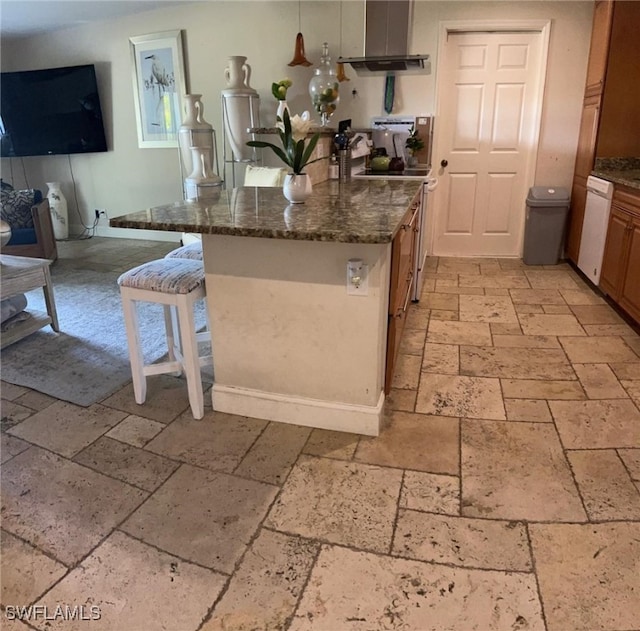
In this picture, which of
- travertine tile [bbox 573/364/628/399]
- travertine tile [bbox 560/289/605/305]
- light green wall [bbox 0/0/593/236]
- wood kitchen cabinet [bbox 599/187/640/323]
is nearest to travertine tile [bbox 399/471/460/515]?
travertine tile [bbox 573/364/628/399]

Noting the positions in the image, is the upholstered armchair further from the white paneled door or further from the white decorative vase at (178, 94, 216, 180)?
the white paneled door

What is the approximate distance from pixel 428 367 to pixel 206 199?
1.45 m

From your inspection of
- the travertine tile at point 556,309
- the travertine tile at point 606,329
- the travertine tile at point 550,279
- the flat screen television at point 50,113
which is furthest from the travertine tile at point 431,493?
the flat screen television at point 50,113

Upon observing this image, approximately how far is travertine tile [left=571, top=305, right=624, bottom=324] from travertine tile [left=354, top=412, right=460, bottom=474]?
5.59 ft

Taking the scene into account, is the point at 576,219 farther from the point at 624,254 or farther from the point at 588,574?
the point at 588,574

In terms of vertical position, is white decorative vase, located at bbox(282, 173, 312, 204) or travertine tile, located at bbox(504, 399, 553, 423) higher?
white decorative vase, located at bbox(282, 173, 312, 204)

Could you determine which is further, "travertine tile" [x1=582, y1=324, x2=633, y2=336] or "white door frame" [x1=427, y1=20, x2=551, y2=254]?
"white door frame" [x1=427, y1=20, x2=551, y2=254]

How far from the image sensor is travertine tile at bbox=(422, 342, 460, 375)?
2719mm

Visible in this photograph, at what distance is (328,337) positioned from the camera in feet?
6.67

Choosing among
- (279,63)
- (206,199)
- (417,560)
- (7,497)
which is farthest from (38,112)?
(417,560)

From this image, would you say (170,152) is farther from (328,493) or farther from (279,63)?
(328,493)

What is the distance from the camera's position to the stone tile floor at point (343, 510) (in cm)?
136

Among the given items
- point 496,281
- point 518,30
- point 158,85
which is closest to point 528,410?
point 496,281

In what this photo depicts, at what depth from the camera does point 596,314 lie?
11.3ft
